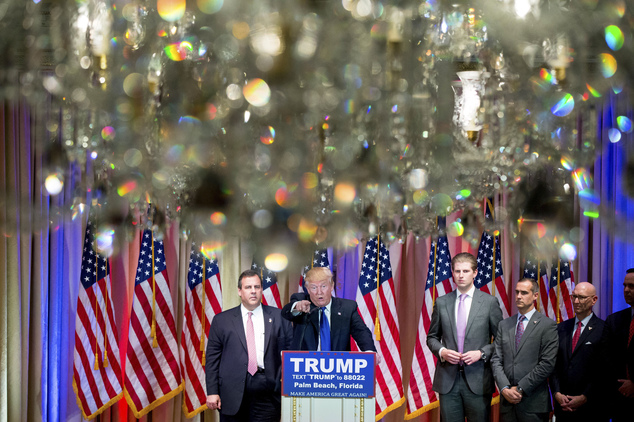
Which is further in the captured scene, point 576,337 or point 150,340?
point 150,340

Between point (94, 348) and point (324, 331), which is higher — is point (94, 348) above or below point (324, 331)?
below

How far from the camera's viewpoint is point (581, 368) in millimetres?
3453

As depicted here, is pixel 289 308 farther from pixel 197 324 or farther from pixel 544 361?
pixel 197 324

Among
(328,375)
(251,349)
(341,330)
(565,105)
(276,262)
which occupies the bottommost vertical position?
(251,349)

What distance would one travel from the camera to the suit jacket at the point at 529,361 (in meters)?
3.44

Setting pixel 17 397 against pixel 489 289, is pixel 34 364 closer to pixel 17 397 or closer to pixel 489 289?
pixel 17 397

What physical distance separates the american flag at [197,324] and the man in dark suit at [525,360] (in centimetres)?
193

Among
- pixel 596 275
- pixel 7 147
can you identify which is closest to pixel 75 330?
pixel 7 147

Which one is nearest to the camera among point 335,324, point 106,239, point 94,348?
point 106,239

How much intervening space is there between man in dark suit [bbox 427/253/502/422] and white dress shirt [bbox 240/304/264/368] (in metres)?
0.92

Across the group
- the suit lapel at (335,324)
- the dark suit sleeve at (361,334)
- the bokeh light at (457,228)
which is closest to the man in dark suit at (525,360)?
the dark suit sleeve at (361,334)

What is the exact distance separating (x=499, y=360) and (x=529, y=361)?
0.50 feet

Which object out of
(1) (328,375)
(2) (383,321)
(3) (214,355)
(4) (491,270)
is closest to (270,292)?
(2) (383,321)

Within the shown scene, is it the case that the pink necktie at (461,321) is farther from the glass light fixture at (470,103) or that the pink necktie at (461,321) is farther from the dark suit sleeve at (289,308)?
the glass light fixture at (470,103)
